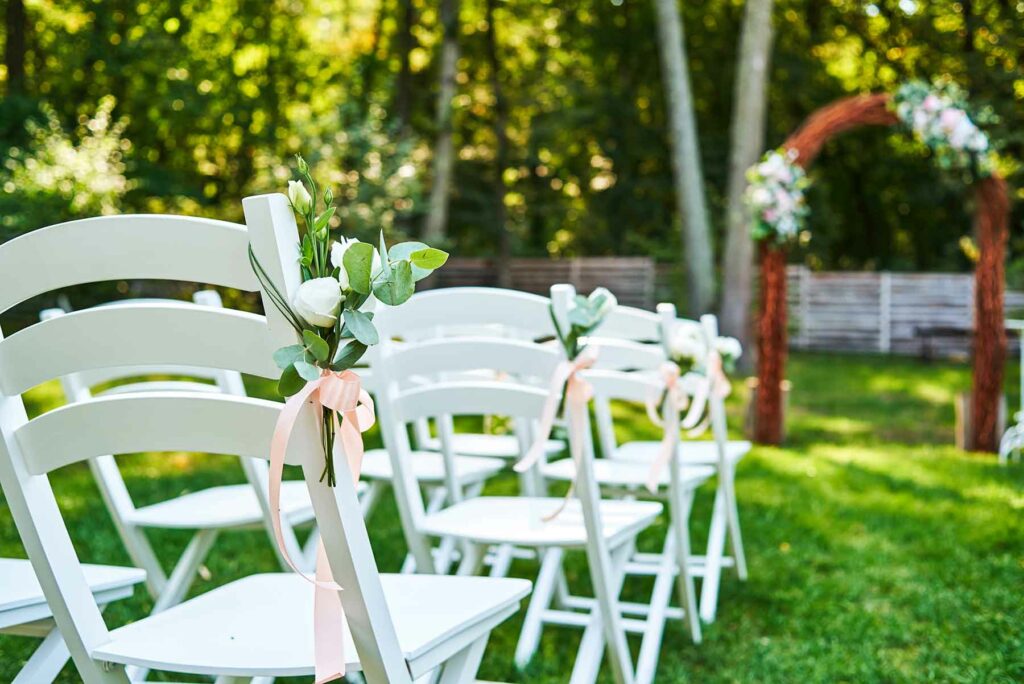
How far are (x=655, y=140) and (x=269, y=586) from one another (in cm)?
1904

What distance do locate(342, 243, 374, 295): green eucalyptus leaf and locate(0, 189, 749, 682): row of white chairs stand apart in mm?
75

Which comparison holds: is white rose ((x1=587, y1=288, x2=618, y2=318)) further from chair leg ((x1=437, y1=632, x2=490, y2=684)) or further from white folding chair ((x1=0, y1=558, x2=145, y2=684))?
Result: white folding chair ((x1=0, y1=558, x2=145, y2=684))

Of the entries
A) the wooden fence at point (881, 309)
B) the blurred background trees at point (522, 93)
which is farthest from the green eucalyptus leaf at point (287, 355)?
the wooden fence at point (881, 309)

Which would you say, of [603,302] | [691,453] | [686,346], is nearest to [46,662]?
[603,302]

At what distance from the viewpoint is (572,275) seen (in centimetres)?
1847

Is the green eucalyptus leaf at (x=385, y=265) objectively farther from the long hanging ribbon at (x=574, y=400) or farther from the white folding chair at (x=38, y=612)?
the white folding chair at (x=38, y=612)

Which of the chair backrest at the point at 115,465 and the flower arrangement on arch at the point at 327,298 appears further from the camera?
the chair backrest at the point at 115,465

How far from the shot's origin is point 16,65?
13.5m

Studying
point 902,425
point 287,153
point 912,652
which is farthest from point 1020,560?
point 287,153

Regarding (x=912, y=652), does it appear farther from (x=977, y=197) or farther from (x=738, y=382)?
(x=738, y=382)

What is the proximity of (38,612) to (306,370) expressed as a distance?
2.98 ft

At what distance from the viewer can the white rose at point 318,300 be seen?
54.4 inches

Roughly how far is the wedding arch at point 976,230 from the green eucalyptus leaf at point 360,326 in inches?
239

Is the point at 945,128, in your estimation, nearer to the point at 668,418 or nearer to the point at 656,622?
the point at 668,418
